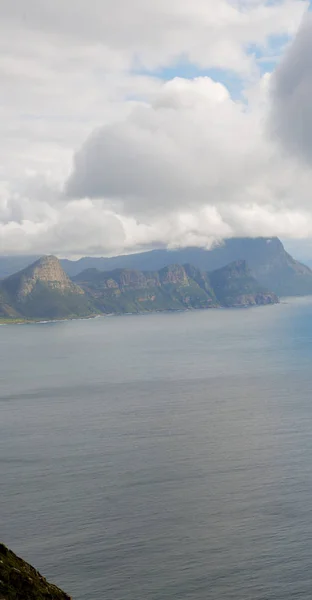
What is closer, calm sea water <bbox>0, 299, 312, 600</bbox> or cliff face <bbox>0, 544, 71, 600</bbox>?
cliff face <bbox>0, 544, 71, 600</bbox>

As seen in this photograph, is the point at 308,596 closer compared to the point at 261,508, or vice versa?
the point at 308,596

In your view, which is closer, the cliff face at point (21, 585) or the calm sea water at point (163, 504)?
the cliff face at point (21, 585)

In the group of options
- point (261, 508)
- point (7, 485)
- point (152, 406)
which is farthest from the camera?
point (152, 406)

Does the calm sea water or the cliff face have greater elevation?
the cliff face

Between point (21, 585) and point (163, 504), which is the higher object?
point (21, 585)

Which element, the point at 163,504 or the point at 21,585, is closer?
the point at 21,585

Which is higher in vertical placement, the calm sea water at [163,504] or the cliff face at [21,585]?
the cliff face at [21,585]

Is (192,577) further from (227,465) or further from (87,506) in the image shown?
(227,465)

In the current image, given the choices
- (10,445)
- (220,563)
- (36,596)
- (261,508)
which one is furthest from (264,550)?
(10,445)
